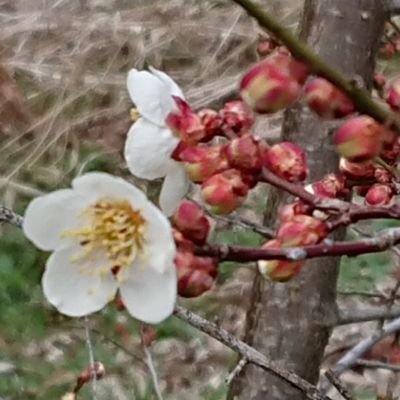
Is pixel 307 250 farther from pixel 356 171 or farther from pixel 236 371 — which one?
pixel 236 371

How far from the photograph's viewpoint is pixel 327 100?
499 mm

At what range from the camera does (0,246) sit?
300 cm

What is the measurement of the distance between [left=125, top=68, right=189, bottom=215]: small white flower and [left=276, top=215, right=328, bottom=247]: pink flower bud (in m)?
0.07

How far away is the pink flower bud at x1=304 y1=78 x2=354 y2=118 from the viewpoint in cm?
50

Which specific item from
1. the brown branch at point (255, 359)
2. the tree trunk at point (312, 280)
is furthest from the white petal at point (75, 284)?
the tree trunk at point (312, 280)

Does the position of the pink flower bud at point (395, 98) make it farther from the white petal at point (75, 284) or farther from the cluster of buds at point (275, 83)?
the white petal at point (75, 284)

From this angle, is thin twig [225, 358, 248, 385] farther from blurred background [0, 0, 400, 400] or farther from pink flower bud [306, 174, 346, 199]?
blurred background [0, 0, 400, 400]

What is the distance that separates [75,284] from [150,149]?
0.09m

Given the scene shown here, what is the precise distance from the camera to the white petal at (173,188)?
0.57 metres

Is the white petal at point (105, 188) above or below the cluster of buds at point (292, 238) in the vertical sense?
below

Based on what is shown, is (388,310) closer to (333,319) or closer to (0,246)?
(333,319)

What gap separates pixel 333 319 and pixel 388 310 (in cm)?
10

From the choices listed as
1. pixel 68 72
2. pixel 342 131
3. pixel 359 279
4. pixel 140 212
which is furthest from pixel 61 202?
pixel 68 72

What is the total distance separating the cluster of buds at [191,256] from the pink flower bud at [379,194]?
5.8 inches
